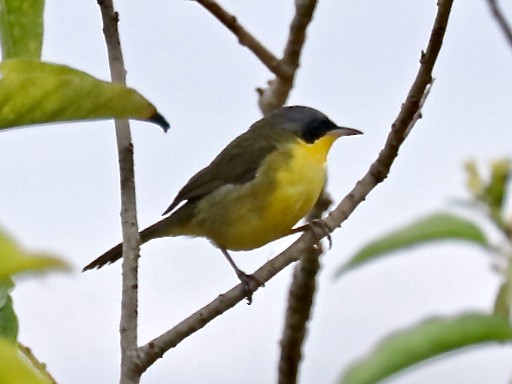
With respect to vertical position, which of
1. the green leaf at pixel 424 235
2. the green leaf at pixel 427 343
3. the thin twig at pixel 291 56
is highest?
the thin twig at pixel 291 56

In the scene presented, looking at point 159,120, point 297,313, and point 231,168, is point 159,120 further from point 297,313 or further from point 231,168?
point 231,168

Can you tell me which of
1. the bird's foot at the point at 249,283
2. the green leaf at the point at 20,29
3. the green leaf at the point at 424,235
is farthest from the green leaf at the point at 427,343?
the bird's foot at the point at 249,283

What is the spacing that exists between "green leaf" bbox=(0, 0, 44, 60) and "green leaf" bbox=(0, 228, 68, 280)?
87 cm

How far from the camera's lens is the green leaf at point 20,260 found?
27.4 inches

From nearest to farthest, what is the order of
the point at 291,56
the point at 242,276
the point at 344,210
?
1. the point at 344,210
2. the point at 242,276
3. the point at 291,56

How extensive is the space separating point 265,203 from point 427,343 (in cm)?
242

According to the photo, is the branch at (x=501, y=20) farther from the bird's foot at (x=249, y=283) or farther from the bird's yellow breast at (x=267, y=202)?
the bird's yellow breast at (x=267, y=202)

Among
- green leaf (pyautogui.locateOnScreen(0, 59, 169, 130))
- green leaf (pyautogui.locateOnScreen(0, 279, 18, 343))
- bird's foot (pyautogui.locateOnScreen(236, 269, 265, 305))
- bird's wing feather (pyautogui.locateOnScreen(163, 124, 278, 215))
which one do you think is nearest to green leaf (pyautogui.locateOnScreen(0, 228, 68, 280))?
green leaf (pyautogui.locateOnScreen(0, 59, 169, 130))

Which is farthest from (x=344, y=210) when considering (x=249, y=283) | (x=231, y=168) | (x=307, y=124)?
(x=307, y=124)

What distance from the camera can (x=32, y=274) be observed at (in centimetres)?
Result: 74

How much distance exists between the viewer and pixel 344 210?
8.08 feet

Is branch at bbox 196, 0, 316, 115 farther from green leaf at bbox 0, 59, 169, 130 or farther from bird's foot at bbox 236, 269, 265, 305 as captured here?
green leaf at bbox 0, 59, 169, 130

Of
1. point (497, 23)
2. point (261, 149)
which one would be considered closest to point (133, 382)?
point (497, 23)

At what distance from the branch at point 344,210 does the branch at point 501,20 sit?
184mm
